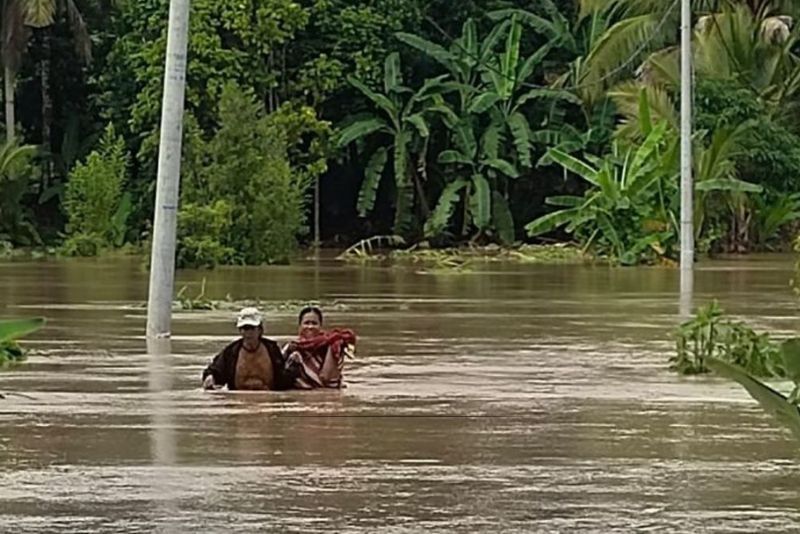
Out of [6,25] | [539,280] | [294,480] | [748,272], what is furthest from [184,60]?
[6,25]

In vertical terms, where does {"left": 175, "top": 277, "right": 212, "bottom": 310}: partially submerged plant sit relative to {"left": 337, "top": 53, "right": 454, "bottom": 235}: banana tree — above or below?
below

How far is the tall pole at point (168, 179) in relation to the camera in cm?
1709

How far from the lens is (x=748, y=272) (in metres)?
32.2

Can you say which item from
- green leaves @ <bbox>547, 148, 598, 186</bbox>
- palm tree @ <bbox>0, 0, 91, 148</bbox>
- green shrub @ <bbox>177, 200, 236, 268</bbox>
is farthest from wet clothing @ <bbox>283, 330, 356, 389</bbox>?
palm tree @ <bbox>0, 0, 91, 148</bbox>

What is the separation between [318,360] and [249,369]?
51cm

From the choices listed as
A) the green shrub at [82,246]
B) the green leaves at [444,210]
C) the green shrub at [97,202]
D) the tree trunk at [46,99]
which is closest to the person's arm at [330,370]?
the green shrub at [82,246]

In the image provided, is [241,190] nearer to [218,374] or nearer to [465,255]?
[465,255]

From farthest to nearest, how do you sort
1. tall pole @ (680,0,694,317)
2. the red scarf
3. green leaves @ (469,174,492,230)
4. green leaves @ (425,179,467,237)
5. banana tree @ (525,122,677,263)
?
green leaves @ (469,174,492,230)
green leaves @ (425,179,467,237)
banana tree @ (525,122,677,263)
tall pole @ (680,0,694,317)
the red scarf

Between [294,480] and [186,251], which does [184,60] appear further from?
[186,251]

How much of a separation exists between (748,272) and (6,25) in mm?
21845

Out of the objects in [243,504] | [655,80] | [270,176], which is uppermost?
[655,80]

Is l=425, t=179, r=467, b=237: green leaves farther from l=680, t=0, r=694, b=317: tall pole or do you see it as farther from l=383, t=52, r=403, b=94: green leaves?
l=680, t=0, r=694, b=317: tall pole

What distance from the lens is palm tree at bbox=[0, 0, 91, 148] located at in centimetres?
4422

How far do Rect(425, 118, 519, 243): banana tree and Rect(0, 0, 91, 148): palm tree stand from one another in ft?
32.3
